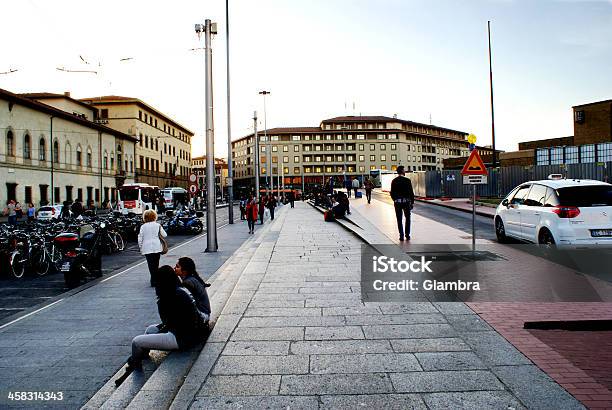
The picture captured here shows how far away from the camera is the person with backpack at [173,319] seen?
5.00 meters

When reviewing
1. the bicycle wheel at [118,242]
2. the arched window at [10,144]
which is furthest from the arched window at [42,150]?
the bicycle wheel at [118,242]

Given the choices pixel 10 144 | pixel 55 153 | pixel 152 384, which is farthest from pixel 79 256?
pixel 55 153

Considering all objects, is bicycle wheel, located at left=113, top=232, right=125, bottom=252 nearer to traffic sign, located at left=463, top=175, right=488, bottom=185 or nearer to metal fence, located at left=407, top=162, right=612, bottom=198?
traffic sign, located at left=463, top=175, right=488, bottom=185

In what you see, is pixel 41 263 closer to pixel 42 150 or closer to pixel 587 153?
pixel 42 150

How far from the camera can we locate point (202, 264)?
41.1ft

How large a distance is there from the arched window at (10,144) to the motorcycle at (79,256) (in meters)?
33.6

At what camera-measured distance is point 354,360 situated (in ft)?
15.3

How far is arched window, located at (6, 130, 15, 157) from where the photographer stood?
132 ft

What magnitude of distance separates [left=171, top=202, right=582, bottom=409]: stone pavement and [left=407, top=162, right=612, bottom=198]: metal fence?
2452 cm

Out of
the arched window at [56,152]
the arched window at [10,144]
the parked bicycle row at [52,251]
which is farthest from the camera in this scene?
the arched window at [56,152]

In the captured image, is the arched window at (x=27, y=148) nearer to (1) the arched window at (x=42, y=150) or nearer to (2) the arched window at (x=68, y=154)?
(1) the arched window at (x=42, y=150)

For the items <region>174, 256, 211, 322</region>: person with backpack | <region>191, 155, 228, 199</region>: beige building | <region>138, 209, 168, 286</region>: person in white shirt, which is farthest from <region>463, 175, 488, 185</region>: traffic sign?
<region>191, 155, 228, 199</region>: beige building

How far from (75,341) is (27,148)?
4357cm

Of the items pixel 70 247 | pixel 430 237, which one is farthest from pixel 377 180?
pixel 70 247
